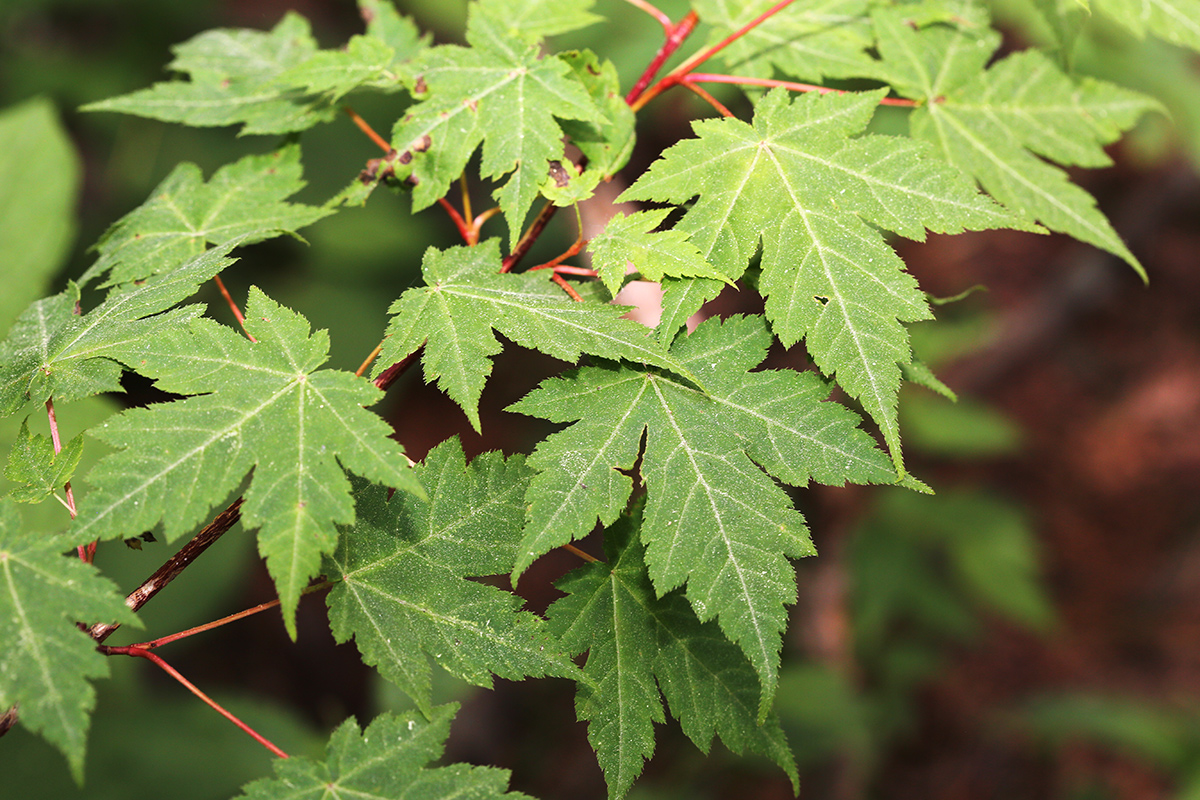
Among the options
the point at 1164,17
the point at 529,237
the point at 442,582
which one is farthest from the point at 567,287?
the point at 1164,17

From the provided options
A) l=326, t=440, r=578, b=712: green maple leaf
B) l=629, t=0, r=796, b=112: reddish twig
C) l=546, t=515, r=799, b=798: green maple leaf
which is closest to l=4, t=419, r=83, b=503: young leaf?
l=326, t=440, r=578, b=712: green maple leaf

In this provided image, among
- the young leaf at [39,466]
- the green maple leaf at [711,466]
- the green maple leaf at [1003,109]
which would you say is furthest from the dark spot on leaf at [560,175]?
the young leaf at [39,466]

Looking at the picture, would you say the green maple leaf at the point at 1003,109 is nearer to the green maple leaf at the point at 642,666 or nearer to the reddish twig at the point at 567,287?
the reddish twig at the point at 567,287

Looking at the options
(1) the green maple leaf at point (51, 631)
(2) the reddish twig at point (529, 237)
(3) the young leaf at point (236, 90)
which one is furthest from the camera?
(3) the young leaf at point (236, 90)

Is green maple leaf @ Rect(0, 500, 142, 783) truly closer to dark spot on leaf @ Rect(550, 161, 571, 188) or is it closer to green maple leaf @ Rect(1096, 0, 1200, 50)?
dark spot on leaf @ Rect(550, 161, 571, 188)

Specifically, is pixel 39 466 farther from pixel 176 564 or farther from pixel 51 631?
pixel 51 631

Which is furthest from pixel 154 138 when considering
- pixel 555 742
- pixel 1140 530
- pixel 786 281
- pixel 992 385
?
pixel 1140 530

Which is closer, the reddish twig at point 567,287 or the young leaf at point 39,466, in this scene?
the young leaf at point 39,466

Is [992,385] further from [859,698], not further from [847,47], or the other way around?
[847,47]
